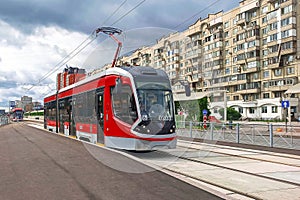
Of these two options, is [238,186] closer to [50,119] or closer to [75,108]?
[75,108]

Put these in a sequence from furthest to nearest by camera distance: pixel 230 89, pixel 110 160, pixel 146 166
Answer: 1. pixel 230 89
2. pixel 110 160
3. pixel 146 166

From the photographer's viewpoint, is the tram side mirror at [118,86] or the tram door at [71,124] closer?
the tram side mirror at [118,86]

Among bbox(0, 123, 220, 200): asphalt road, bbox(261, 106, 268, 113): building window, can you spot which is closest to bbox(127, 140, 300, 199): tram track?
bbox(0, 123, 220, 200): asphalt road

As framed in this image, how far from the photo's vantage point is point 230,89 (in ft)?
220

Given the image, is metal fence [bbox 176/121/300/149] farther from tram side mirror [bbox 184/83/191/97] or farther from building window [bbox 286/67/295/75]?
building window [bbox 286/67/295/75]

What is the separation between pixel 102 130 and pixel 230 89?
57669 mm

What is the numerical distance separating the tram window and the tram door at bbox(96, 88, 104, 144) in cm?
112

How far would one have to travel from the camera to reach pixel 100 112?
1290 cm

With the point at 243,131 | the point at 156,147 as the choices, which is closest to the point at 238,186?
the point at 156,147

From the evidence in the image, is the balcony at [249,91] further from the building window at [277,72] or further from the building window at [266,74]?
the building window at [277,72]

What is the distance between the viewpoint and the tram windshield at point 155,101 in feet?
35.1

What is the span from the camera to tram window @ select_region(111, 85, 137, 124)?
10727 millimetres

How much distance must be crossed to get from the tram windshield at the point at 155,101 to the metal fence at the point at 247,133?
5.04ft

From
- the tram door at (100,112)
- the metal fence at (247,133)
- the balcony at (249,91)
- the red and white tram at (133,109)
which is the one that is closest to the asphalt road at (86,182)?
the red and white tram at (133,109)
